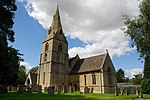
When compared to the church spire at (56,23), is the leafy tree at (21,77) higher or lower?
lower

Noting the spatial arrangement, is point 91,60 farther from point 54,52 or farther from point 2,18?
point 2,18

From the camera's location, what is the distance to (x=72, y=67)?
47.9 m

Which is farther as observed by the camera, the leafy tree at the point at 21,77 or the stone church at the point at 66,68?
the leafy tree at the point at 21,77

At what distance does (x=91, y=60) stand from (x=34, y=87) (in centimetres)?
1542

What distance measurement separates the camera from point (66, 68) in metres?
46.1

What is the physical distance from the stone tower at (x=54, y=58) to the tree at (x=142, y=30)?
22.0 metres

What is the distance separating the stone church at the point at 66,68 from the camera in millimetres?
39438

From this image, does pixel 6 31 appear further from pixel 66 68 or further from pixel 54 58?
pixel 66 68

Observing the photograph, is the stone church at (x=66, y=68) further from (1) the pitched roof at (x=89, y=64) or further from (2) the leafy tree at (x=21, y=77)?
(2) the leafy tree at (x=21, y=77)

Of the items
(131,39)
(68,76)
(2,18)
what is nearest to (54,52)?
(68,76)

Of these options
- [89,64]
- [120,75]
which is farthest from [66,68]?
[120,75]

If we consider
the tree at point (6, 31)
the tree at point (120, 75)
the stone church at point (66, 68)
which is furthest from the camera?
the tree at point (120, 75)

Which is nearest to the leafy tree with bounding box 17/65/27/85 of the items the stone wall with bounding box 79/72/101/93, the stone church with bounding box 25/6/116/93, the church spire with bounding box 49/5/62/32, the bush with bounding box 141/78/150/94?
the stone church with bounding box 25/6/116/93

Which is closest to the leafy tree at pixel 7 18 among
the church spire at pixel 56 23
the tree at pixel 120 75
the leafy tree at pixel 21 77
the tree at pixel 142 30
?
the tree at pixel 142 30
